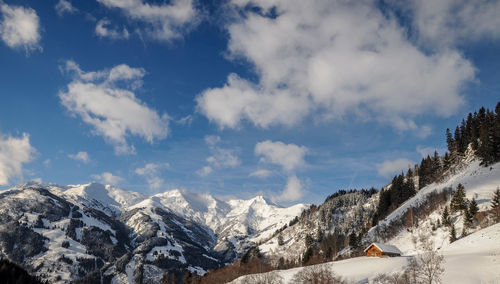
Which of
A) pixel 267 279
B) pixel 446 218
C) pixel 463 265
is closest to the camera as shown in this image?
pixel 463 265

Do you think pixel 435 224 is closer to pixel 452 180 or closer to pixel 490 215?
pixel 490 215

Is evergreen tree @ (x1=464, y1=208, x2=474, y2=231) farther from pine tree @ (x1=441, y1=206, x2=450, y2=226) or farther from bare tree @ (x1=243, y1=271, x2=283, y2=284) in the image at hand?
bare tree @ (x1=243, y1=271, x2=283, y2=284)

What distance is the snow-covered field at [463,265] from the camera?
50.1 meters

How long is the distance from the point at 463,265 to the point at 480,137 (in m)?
102

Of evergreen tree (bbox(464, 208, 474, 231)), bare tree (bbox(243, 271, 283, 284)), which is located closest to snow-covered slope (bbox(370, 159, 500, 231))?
evergreen tree (bbox(464, 208, 474, 231))

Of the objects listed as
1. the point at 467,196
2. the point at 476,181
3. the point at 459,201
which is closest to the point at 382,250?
the point at 459,201

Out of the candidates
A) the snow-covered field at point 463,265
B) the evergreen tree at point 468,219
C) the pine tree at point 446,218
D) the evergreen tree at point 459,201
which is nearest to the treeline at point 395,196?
the evergreen tree at point 459,201

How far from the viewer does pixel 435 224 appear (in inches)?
4018

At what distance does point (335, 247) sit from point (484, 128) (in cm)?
9755

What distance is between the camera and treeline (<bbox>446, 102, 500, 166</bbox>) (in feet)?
392

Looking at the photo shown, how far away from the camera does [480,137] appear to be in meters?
132

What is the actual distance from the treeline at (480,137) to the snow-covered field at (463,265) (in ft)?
207

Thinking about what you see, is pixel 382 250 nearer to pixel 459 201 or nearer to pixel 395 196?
pixel 459 201

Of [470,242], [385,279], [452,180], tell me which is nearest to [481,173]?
[452,180]
